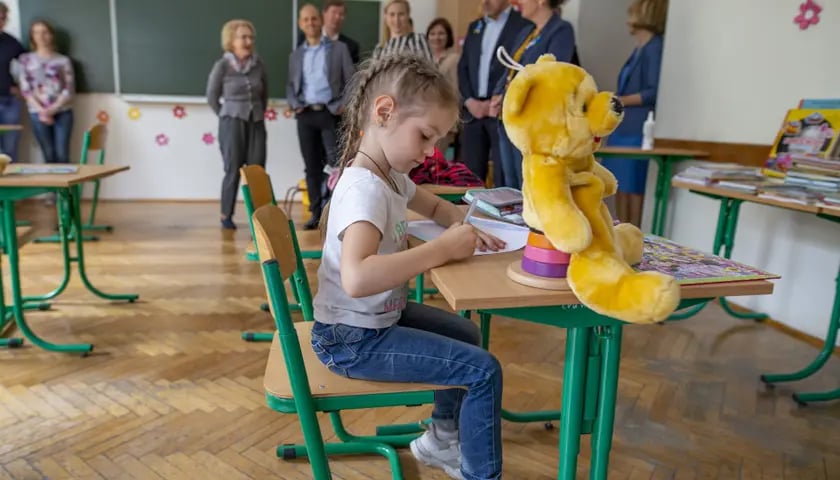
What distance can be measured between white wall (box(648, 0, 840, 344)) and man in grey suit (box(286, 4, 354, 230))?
2.07m

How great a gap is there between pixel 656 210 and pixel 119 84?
4.42 metres

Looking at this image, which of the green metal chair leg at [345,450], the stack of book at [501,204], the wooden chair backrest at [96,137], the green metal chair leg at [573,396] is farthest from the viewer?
the wooden chair backrest at [96,137]

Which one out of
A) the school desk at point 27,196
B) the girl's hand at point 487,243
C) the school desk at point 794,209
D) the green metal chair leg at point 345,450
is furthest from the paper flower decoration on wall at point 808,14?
the school desk at point 27,196

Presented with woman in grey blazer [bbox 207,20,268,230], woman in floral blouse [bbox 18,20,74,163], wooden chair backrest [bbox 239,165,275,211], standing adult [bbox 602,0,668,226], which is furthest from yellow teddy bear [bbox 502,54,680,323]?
woman in floral blouse [bbox 18,20,74,163]

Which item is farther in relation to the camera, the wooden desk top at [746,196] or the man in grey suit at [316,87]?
the man in grey suit at [316,87]

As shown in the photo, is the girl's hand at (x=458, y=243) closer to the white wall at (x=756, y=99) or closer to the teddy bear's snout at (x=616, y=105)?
the teddy bear's snout at (x=616, y=105)

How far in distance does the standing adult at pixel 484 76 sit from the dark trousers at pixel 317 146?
1005 mm

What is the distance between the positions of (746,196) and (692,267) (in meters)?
1.42

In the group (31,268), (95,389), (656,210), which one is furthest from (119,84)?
(656,210)

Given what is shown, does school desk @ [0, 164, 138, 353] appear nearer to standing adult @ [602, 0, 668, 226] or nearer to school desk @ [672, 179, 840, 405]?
school desk @ [672, 179, 840, 405]

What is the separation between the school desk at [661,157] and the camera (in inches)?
117

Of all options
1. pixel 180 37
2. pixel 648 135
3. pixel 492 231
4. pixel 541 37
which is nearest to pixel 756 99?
pixel 648 135

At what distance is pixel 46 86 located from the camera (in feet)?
16.0

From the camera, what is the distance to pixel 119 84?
516 cm
